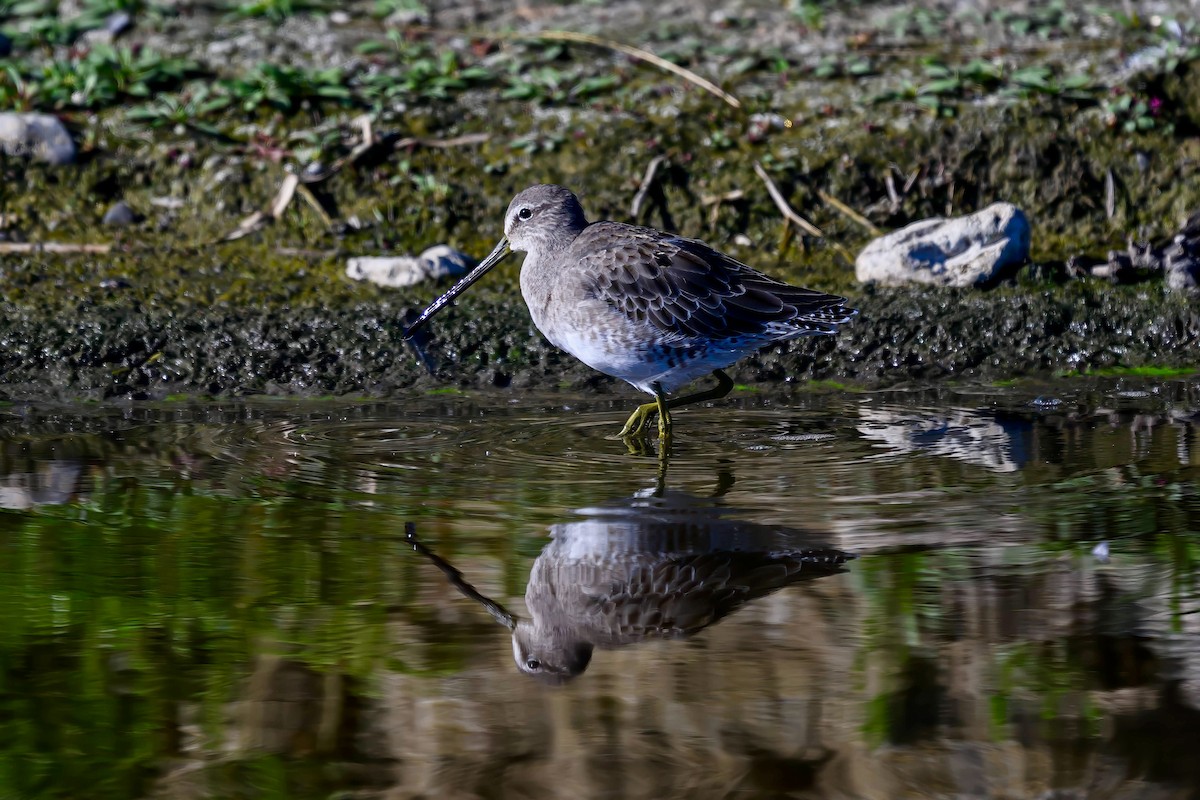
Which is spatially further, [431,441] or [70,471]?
[431,441]

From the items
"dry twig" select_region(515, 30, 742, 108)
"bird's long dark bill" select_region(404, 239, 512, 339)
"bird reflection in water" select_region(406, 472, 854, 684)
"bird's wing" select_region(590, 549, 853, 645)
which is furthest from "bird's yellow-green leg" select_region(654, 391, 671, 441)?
"dry twig" select_region(515, 30, 742, 108)

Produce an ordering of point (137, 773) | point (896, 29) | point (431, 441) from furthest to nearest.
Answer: point (896, 29)
point (431, 441)
point (137, 773)

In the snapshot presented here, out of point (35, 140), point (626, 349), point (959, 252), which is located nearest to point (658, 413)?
point (626, 349)

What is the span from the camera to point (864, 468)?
572 centimetres

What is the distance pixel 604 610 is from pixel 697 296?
2467 mm

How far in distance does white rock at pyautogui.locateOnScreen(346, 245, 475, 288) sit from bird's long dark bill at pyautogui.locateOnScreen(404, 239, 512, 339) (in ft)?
1.43

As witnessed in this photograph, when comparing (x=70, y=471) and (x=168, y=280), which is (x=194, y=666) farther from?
(x=168, y=280)

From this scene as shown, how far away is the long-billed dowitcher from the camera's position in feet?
21.3

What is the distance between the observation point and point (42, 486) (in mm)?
5676

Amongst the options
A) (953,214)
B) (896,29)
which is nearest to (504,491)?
(953,214)

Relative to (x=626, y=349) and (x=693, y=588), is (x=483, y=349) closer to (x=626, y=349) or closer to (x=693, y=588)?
(x=626, y=349)

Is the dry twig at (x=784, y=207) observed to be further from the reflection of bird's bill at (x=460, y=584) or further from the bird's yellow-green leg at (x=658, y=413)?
the reflection of bird's bill at (x=460, y=584)

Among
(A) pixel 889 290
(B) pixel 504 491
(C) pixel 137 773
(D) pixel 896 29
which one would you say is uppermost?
(D) pixel 896 29

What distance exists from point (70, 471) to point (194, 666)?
228 cm
